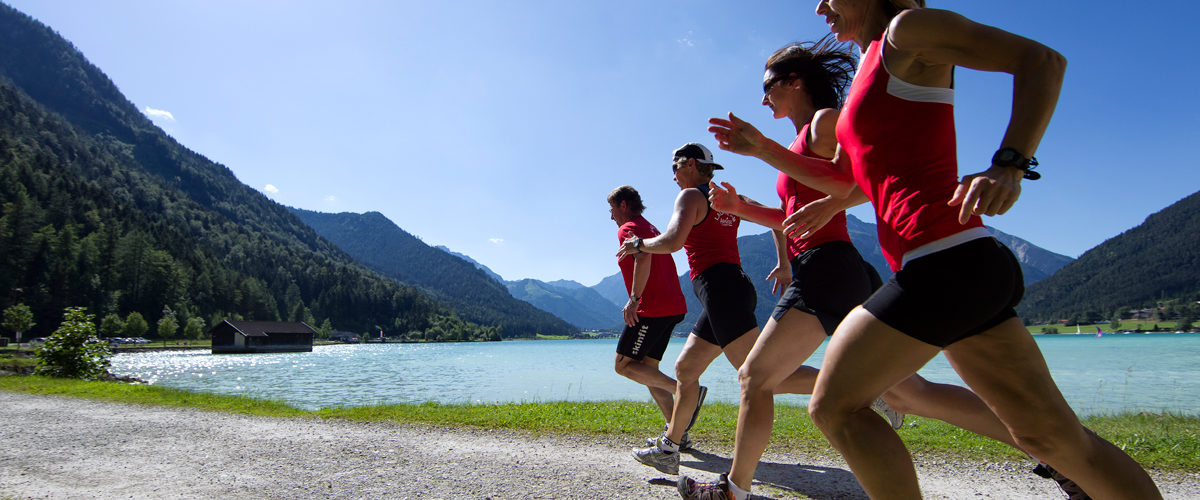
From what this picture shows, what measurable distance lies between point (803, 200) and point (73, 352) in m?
20.3

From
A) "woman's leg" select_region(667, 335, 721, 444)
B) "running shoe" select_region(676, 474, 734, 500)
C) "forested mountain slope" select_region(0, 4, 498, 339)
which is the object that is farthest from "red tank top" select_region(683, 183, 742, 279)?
"forested mountain slope" select_region(0, 4, 498, 339)

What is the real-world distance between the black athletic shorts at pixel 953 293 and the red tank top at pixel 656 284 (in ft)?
11.4

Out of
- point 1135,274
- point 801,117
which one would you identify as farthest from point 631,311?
point 1135,274

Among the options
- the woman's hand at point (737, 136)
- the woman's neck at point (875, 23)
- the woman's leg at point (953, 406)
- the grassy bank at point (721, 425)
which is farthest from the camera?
the grassy bank at point (721, 425)

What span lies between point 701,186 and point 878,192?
96.8 inches

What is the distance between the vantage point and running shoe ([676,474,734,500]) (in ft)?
9.84

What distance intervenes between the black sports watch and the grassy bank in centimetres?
414

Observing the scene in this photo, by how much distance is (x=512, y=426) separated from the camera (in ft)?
21.6

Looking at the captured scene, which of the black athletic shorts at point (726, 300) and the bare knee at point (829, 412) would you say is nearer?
the bare knee at point (829, 412)

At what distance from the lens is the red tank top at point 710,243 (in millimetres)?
4457

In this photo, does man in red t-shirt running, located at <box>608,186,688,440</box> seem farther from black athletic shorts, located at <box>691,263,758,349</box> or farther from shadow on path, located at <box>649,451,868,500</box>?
black athletic shorts, located at <box>691,263,758,349</box>

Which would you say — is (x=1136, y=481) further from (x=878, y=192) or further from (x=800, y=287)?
(x=800, y=287)

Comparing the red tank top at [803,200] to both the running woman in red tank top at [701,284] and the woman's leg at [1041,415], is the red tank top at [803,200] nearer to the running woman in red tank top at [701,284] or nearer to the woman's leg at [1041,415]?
the running woman in red tank top at [701,284]

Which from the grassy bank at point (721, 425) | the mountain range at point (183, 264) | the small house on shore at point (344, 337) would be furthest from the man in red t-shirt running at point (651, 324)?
the small house on shore at point (344, 337)
